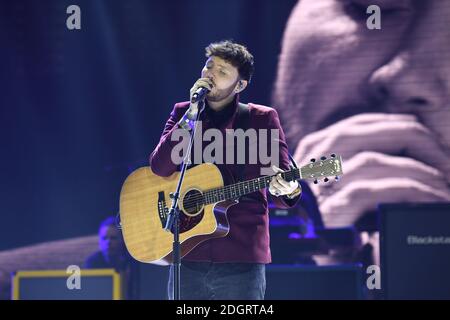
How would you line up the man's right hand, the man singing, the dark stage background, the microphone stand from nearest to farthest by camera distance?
the microphone stand → the man singing → the man's right hand → the dark stage background

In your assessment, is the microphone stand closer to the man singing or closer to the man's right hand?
the man singing

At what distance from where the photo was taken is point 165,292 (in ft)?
17.6

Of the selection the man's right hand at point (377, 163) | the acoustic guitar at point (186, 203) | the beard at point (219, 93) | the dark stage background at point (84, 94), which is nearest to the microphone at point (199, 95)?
the beard at point (219, 93)

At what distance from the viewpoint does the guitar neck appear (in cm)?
333

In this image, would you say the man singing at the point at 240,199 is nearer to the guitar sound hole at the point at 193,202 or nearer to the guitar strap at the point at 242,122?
the guitar strap at the point at 242,122

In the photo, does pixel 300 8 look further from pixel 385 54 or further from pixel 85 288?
pixel 85 288

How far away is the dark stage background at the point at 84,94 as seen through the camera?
21.6 ft

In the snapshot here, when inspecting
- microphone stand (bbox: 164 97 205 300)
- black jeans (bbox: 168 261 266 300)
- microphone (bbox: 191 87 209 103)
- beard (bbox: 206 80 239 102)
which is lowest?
black jeans (bbox: 168 261 266 300)

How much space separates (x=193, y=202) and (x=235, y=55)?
2.27ft

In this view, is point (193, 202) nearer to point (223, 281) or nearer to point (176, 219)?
point (176, 219)

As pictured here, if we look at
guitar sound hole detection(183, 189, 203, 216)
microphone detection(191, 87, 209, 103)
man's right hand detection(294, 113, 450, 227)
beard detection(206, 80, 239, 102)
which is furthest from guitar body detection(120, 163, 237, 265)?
man's right hand detection(294, 113, 450, 227)

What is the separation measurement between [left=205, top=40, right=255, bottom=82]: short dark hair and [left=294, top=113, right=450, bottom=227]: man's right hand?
2.84 m

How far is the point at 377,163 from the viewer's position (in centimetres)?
616

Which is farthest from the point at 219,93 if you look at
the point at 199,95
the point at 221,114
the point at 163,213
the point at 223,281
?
the point at 223,281
